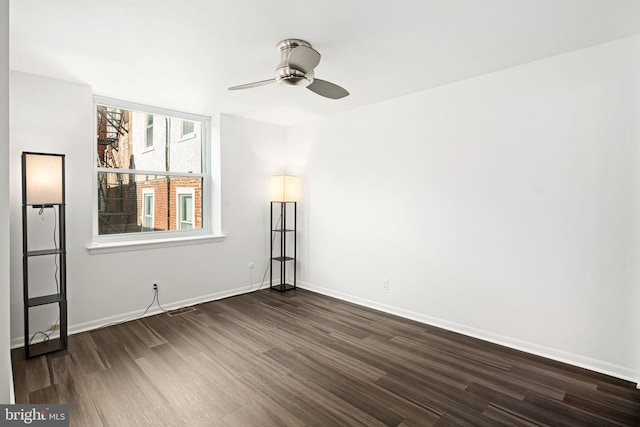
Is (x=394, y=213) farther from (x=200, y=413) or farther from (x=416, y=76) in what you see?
(x=200, y=413)

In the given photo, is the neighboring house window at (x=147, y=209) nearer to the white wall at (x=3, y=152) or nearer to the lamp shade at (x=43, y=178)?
the lamp shade at (x=43, y=178)

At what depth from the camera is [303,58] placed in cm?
228

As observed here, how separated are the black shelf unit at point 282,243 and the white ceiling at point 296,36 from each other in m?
2.06

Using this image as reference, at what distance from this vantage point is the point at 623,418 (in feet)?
6.72

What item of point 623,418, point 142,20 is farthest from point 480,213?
point 142,20

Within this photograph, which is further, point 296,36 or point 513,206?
point 513,206

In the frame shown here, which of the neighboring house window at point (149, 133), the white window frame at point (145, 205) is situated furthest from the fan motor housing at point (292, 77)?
the white window frame at point (145, 205)

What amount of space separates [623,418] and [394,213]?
2.41m

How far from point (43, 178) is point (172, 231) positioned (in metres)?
1.66

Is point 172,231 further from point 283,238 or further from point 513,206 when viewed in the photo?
point 513,206

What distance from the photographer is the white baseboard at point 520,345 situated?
2496 millimetres

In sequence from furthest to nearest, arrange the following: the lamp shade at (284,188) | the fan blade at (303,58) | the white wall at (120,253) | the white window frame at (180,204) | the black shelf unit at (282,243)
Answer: the black shelf unit at (282,243) → the lamp shade at (284,188) → the white window frame at (180,204) → the white wall at (120,253) → the fan blade at (303,58)

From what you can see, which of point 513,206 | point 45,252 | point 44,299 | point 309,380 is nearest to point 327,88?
point 513,206

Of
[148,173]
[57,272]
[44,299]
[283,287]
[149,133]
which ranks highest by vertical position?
[149,133]
